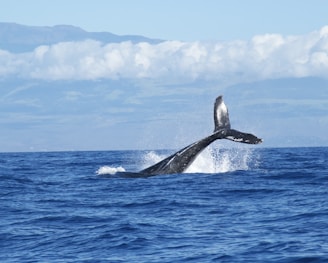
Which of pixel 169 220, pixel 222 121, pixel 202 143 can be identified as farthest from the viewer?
pixel 202 143

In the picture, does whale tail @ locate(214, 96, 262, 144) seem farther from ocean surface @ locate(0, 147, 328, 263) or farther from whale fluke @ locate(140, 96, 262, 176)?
ocean surface @ locate(0, 147, 328, 263)

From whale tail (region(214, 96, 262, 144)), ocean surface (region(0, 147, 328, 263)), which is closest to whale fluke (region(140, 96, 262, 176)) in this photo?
whale tail (region(214, 96, 262, 144))

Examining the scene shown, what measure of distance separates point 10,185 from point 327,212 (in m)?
14.1

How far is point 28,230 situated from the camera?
16219mm

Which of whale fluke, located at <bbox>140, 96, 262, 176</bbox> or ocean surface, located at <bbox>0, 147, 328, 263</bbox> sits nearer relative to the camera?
ocean surface, located at <bbox>0, 147, 328, 263</bbox>

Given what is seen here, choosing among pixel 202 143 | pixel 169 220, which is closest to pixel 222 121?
pixel 202 143

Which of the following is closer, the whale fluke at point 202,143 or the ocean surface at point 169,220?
the ocean surface at point 169,220

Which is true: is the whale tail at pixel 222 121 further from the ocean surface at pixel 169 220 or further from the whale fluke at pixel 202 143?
the ocean surface at pixel 169 220

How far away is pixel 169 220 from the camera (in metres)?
16.7

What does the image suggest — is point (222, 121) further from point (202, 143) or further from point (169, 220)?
point (169, 220)

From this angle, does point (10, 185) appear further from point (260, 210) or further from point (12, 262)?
point (12, 262)

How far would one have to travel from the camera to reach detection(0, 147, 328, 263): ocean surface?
13250 millimetres

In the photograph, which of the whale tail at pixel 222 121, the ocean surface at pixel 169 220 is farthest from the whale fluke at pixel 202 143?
the ocean surface at pixel 169 220

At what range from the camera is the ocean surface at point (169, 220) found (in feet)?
43.5
